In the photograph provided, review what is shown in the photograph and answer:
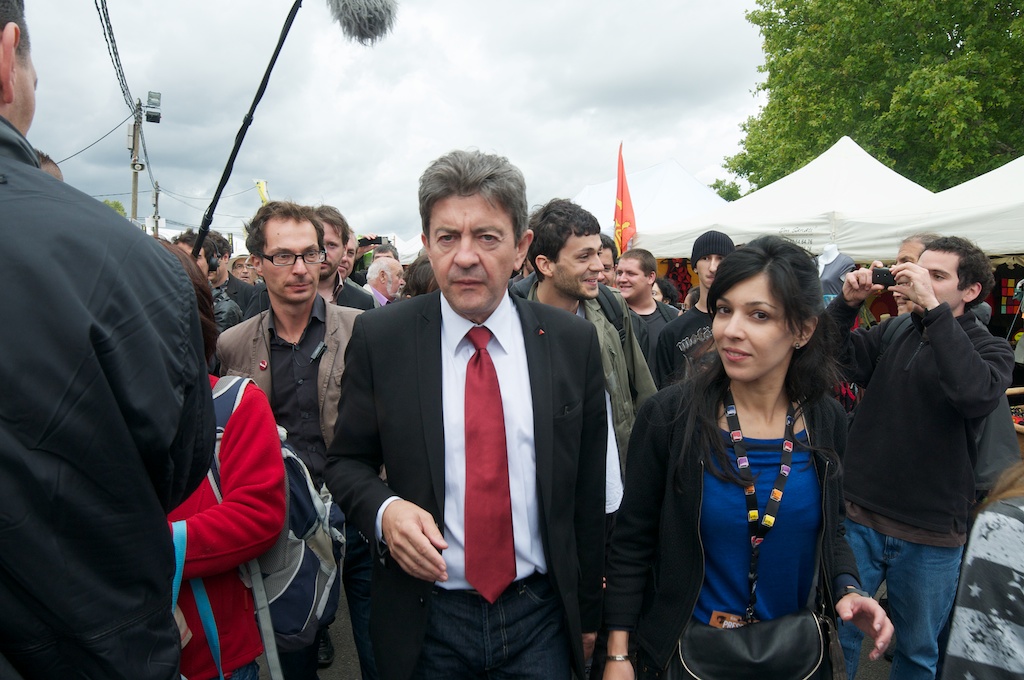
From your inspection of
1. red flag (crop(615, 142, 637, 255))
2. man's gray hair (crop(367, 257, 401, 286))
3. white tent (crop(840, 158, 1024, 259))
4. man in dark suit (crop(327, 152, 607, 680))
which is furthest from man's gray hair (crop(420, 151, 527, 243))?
red flag (crop(615, 142, 637, 255))

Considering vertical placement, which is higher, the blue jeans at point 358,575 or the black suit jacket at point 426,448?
the black suit jacket at point 426,448

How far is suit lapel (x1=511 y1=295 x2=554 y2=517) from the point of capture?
1859 millimetres

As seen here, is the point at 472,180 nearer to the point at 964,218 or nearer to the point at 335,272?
the point at 335,272

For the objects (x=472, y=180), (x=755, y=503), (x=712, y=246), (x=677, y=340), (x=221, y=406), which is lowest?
(x=755, y=503)

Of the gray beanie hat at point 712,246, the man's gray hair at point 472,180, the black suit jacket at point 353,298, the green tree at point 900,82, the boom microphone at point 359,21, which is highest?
the green tree at point 900,82

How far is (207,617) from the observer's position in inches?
72.6

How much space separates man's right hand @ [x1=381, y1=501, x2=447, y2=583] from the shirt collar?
0.54m

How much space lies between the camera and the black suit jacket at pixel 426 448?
182 cm

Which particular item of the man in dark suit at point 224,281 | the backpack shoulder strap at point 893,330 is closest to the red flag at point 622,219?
the man in dark suit at point 224,281

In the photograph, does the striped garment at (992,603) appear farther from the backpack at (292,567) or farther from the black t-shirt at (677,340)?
the black t-shirt at (677,340)

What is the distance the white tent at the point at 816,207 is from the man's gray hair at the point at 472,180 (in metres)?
7.84

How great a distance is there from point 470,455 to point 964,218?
7.89 meters

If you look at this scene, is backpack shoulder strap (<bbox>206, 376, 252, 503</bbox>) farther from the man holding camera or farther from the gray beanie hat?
the gray beanie hat

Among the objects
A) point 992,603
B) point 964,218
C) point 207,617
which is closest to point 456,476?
point 207,617
